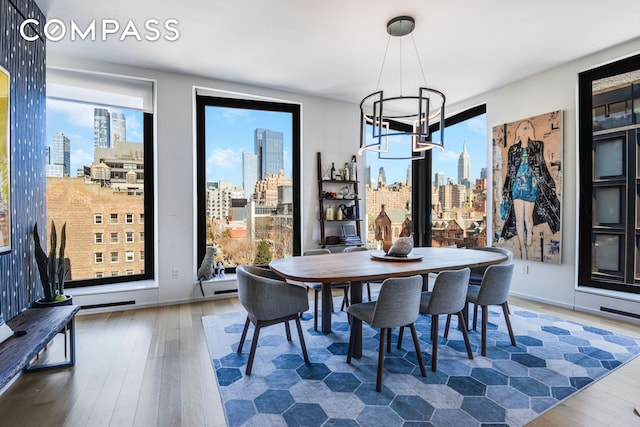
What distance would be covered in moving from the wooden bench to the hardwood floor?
0.21 meters

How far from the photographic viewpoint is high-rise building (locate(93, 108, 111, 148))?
3875mm

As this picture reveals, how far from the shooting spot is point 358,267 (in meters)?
2.54

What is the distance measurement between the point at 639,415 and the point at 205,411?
8.02 feet

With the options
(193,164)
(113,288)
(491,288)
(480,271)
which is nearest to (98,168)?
(193,164)

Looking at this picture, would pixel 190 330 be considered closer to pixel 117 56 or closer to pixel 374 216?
pixel 117 56

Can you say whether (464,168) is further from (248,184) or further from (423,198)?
(248,184)

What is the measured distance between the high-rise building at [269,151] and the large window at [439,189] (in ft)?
4.82

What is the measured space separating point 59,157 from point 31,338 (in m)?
2.53

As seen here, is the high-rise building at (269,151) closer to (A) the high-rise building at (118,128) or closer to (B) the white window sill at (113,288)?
(A) the high-rise building at (118,128)

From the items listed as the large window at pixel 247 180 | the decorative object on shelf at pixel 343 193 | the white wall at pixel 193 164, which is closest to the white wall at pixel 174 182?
the white wall at pixel 193 164

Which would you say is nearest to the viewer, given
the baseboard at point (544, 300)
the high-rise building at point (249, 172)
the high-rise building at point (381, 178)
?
the baseboard at point (544, 300)

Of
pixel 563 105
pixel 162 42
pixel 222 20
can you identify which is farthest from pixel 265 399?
pixel 563 105

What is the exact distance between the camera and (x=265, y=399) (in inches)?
78.7

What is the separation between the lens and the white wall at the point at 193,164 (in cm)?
369
